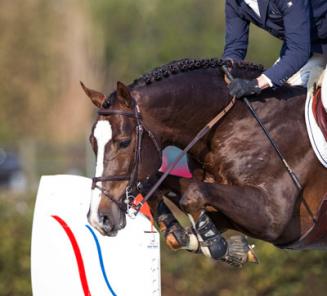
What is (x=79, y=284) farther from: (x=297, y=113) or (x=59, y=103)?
(x=59, y=103)

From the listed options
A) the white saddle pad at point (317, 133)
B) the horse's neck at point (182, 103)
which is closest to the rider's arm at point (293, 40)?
the white saddle pad at point (317, 133)

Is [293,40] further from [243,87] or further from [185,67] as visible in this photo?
[185,67]

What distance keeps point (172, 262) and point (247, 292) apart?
2.58 feet

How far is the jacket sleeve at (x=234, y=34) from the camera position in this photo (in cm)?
582

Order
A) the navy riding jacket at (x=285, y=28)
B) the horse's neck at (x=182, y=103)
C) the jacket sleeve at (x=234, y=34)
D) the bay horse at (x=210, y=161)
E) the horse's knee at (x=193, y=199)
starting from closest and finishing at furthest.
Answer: the bay horse at (x=210, y=161) < the horse's knee at (x=193, y=199) < the horse's neck at (x=182, y=103) < the navy riding jacket at (x=285, y=28) < the jacket sleeve at (x=234, y=34)

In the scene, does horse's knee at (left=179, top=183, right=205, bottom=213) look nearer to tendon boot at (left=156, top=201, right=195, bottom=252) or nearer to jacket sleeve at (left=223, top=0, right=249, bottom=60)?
tendon boot at (left=156, top=201, right=195, bottom=252)

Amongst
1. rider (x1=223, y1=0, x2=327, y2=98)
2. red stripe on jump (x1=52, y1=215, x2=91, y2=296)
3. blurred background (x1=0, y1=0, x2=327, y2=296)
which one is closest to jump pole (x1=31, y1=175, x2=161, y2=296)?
red stripe on jump (x1=52, y1=215, x2=91, y2=296)

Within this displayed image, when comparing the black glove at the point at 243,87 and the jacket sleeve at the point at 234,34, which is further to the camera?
the jacket sleeve at the point at 234,34

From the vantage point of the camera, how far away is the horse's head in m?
4.91

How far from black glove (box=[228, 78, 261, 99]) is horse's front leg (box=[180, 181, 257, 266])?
60 cm

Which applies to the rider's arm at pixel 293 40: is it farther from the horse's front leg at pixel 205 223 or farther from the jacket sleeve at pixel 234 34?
the horse's front leg at pixel 205 223

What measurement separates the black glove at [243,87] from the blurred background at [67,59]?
13.8 feet

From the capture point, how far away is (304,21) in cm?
533

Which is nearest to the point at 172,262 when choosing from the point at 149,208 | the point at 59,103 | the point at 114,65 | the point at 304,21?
the point at 149,208
